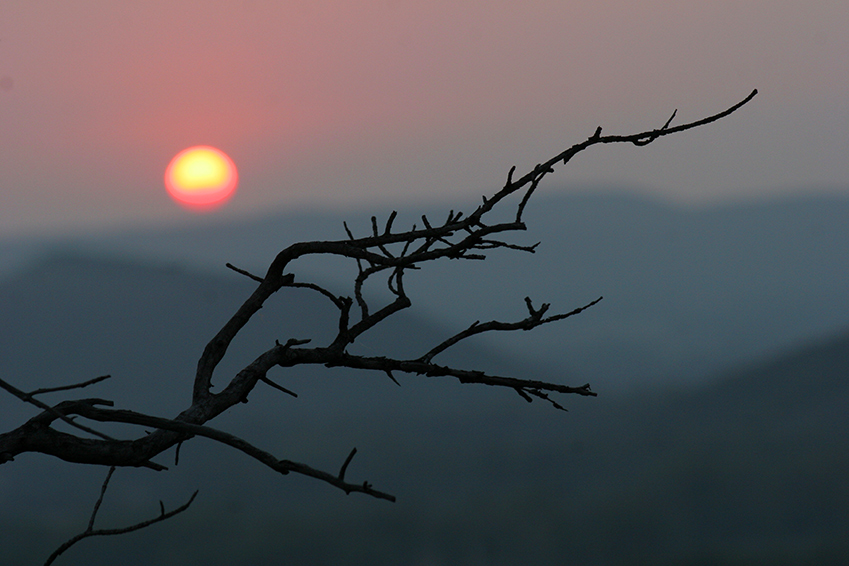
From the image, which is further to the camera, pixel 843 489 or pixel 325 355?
pixel 843 489

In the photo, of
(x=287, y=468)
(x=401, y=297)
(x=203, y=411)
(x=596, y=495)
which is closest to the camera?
(x=287, y=468)

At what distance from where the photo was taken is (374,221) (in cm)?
736

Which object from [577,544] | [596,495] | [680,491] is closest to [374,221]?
[577,544]

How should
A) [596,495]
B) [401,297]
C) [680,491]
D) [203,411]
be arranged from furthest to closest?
[596,495] → [680,491] → [401,297] → [203,411]

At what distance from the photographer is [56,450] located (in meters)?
6.34

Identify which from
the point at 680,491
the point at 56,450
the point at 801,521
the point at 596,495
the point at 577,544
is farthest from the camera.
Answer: the point at 596,495

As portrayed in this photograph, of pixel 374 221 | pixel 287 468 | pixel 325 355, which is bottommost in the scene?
pixel 287 468

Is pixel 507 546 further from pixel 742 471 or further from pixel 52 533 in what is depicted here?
pixel 52 533

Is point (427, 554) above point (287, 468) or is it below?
below

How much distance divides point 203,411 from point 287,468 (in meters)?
2.03

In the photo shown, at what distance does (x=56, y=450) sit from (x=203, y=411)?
110 cm

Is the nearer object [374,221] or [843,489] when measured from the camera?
[374,221]

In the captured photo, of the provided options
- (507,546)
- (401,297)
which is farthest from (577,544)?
(401,297)

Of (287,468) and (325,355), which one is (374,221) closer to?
(325,355)
